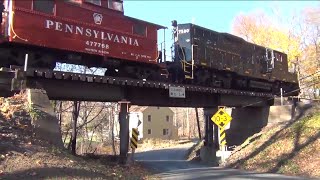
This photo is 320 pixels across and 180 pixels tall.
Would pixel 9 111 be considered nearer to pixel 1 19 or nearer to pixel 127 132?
pixel 1 19

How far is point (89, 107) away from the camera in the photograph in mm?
43094

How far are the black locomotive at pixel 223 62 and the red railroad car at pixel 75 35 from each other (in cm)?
400

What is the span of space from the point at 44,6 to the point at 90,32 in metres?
2.45

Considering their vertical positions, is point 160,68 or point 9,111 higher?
point 160,68

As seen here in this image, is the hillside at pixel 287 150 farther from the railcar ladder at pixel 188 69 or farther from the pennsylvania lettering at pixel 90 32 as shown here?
the pennsylvania lettering at pixel 90 32

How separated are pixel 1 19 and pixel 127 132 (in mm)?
8615

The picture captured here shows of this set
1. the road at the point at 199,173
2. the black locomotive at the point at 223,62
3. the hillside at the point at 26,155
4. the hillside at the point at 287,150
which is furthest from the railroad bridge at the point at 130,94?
the hillside at the point at 287,150

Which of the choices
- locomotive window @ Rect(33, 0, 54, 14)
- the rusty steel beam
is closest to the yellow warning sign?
the rusty steel beam

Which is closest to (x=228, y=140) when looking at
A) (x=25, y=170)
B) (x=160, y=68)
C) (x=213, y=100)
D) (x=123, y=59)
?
(x=213, y=100)

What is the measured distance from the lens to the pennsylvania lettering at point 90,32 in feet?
55.3

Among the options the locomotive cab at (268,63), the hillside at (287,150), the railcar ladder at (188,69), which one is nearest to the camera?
the hillside at (287,150)

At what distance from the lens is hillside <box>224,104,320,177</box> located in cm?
1997

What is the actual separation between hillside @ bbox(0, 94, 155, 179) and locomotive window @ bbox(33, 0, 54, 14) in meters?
3.58

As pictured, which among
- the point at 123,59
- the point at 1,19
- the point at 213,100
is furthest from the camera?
the point at 213,100
